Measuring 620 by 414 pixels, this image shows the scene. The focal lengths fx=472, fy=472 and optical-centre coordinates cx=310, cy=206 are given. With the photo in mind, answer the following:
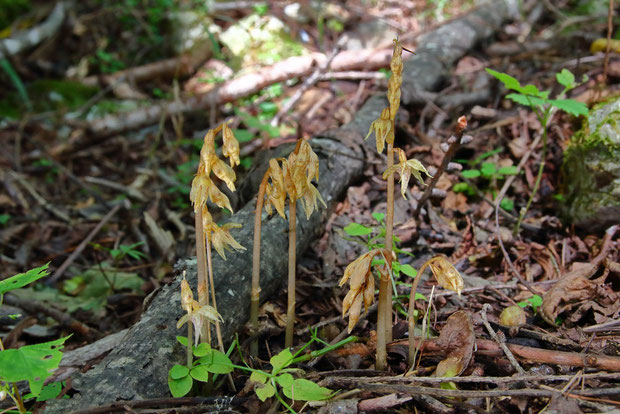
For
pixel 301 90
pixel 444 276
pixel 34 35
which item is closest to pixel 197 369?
pixel 444 276

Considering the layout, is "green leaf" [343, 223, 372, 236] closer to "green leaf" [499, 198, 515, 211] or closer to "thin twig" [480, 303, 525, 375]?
"thin twig" [480, 303, 525, 375]

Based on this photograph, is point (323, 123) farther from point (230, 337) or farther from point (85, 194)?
point (230, 337)

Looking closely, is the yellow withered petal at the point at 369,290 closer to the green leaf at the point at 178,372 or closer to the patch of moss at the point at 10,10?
the green leaf at the point at 178,372

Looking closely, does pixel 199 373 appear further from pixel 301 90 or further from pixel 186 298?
pixel 301 90

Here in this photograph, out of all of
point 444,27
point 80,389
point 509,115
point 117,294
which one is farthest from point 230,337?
point 444,27

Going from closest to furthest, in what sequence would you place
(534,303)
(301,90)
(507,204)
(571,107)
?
(534,303) < (571,107) < (507,204) < (301,90)

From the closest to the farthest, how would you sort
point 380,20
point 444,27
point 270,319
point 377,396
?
point 377,396 < point 270,319 < point 444,27 < point 380,20

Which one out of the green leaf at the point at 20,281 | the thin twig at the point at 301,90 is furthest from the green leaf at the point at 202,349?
A: the thin twig at the point at 301,90

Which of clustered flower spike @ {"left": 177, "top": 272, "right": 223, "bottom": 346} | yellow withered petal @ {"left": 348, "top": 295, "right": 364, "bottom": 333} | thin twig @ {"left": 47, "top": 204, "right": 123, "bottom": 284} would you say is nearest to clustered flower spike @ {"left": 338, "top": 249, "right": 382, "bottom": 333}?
yellow withered petal @ {"left": 348, "top": 295, "right": 364, "bottom": 333}
